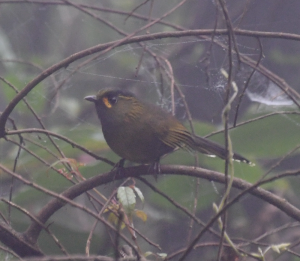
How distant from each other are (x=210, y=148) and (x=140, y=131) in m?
0.29

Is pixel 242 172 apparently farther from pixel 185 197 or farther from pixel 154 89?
pixel 154 89

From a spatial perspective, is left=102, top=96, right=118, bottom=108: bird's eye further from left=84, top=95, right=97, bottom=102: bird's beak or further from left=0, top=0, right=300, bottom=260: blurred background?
left=0, top=0, right=300, bottom=260: blurred background

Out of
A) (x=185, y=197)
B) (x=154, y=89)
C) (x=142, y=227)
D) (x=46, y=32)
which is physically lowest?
(x=142, y=227)

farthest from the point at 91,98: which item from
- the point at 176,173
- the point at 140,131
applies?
the point at 176,173

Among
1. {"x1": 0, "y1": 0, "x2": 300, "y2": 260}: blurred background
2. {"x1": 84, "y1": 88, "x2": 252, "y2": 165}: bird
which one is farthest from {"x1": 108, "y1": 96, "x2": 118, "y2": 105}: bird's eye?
{"x1": 0, "y1": 0, "x2": 300, "y2": 260}: blurred background

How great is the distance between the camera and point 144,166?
158 cm

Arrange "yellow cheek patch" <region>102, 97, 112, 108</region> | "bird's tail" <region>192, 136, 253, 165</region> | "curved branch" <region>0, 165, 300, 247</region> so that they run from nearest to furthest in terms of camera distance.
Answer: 1. "curved branch" <region>0, 165, 300, 247</region>
2. "bird's tail" <region>192, 136, 253, 165</region>
3. "yellow cheek patch" <region>102, 97, 112, 108</region>

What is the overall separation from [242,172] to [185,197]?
0.92 feet

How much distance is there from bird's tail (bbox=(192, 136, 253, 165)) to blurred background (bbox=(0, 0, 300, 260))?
0.13m

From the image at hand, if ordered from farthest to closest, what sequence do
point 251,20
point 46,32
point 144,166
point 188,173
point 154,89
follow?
point 46,32
point 154,89
point 251,20
point 144,166
point 188,173

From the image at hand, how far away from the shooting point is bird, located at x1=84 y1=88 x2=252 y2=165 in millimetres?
1676

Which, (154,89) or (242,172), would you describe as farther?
(154,89)

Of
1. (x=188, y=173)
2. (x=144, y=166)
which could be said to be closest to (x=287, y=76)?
(x=144, y=166)

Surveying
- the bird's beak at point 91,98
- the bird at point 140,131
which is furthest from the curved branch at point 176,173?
the bird's beak at point 91,98
